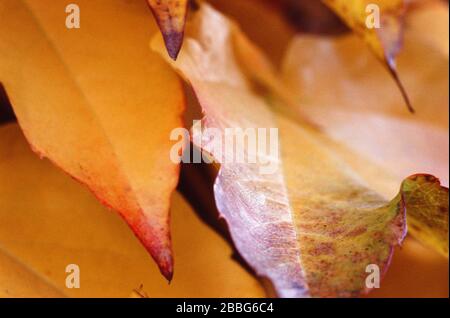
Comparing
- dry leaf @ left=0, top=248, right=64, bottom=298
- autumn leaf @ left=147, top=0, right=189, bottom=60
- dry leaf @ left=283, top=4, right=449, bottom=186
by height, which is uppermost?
autumn leaf @ left=147, top=0, right=189, bottom=60

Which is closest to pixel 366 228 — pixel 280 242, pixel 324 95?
pixel 280 242

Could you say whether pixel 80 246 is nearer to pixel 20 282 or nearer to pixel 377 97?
pixel 20 282

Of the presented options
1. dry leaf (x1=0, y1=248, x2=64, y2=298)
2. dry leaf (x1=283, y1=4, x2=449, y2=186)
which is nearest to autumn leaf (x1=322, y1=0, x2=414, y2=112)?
dry leaf (x1=283, y1=4, x2=449, y2=186)

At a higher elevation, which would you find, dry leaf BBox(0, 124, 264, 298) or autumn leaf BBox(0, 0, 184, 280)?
autumn leaf BBox(0, 0, 184, 280)

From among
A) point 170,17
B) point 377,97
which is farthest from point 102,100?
point 377,97

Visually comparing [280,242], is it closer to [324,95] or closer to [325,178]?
[325,178]

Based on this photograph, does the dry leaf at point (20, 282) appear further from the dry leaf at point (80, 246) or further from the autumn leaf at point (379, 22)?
the autumn leaf at point (379, 22)

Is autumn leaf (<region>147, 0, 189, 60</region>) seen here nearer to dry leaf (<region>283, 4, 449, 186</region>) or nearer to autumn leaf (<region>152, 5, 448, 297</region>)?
autumn leaf (<region>152, 5, 448, 297</region>)
